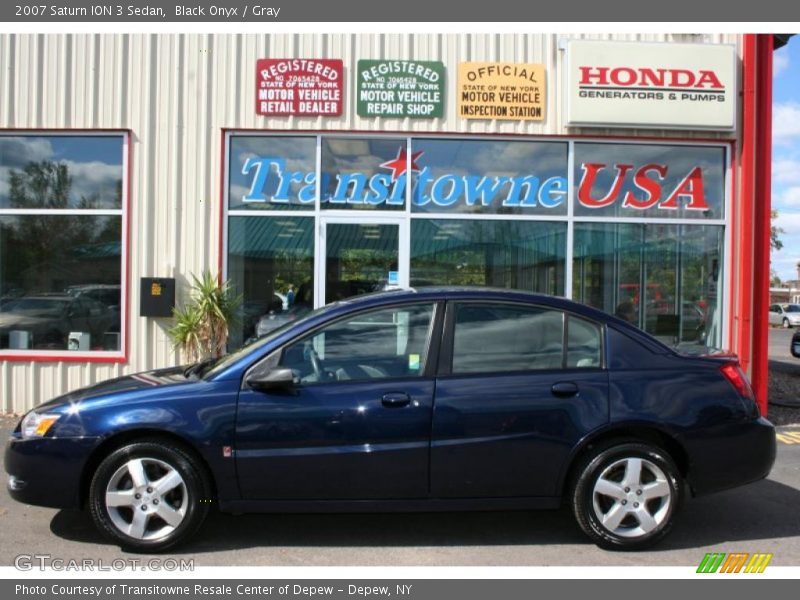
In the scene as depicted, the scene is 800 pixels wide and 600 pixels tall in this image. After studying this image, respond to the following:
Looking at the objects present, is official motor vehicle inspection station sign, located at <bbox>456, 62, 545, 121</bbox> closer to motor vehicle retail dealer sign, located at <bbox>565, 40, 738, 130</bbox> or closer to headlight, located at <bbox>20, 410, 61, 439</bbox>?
A: motor vehicle retail dealer sign, located at <bbox>565, 40, 738, 130</bbox>

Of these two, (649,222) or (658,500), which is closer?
(658,500)

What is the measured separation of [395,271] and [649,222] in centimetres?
332

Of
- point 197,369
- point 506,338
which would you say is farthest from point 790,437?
point 197,369

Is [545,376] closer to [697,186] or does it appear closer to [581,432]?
[581,432]

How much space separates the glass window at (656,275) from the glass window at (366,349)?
500 centimetres

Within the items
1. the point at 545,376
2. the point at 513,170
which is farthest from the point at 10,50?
the point at 545,376

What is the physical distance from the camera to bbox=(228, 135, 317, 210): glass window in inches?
343

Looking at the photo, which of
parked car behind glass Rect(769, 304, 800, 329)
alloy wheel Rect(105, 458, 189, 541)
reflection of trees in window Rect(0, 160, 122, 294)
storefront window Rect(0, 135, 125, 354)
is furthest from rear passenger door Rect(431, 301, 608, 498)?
parked car behind glass Rect(769, 304, 800, 329)

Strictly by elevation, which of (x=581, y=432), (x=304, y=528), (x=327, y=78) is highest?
(x=327, y=78)

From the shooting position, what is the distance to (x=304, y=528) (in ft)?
15.7

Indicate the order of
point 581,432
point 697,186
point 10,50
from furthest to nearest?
point 697,186 < point 10,50 < point 581,432

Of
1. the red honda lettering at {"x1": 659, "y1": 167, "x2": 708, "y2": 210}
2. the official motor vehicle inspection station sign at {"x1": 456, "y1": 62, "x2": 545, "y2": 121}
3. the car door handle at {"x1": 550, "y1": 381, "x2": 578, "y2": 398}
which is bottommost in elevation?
the car door handle at {"x1": 550, "y1": 381, "x2": 578, "y2": 398}

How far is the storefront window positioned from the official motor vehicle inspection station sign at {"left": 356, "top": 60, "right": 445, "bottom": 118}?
9.99ft

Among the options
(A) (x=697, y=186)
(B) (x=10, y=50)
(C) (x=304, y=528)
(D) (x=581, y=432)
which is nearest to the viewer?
(D) (x=581, y=432)
